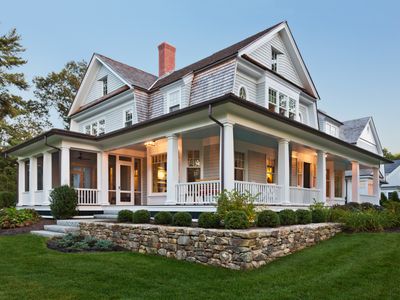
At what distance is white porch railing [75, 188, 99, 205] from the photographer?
13.8 metres

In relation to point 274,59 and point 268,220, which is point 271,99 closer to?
point 274,59

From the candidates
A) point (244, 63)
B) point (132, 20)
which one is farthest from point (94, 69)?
point (244, 63)

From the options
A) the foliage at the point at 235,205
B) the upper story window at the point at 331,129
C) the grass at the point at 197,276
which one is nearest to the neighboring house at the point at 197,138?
the foliage at the point at 235,205

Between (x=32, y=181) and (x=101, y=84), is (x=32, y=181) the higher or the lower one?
the lower one

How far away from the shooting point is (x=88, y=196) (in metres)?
14.0

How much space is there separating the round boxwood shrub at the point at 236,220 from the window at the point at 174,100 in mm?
6945

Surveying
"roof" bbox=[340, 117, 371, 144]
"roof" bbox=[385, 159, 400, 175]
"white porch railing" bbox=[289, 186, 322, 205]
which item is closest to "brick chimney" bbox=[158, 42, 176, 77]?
"white porch railing" bbox=[289, 186, 322, 205]

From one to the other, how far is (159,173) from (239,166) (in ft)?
11.3

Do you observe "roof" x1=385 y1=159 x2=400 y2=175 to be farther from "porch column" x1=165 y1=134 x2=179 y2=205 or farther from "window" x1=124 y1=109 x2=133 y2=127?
"porch column" x1=165 y1=134 x2=179 y2=205

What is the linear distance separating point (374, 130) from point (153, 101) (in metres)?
21.0

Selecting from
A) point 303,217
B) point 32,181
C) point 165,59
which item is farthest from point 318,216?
point 32,181

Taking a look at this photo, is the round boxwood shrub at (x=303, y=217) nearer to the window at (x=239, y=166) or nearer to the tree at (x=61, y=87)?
the window at (x=239, y=166)

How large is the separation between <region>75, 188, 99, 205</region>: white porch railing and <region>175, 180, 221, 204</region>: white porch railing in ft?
16.0

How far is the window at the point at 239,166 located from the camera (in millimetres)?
14000
